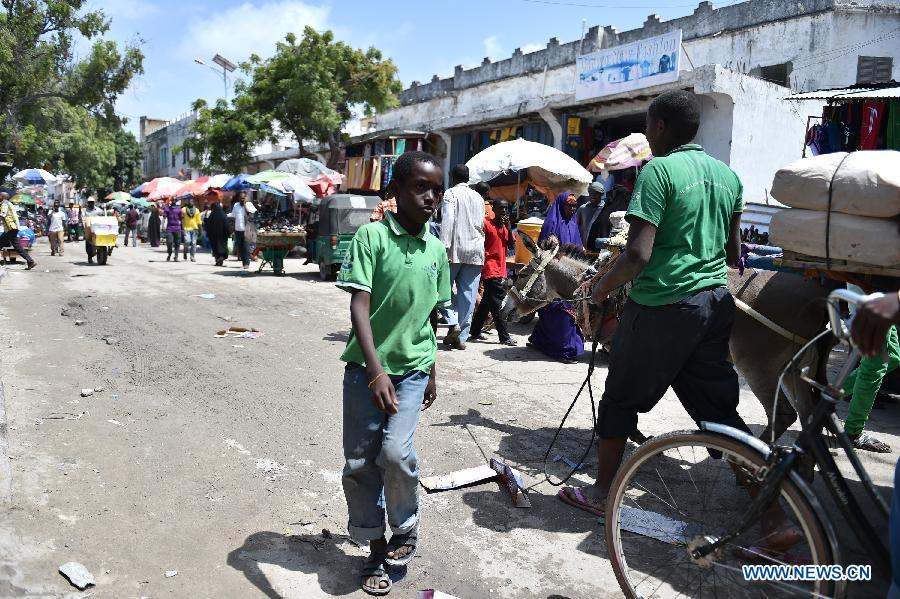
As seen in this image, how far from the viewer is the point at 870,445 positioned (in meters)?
5.02

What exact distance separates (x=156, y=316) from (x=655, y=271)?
26.9 feet

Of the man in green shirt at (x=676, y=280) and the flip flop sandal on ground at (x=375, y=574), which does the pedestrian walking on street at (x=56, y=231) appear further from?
the man in green shirt at (x=676, y=280)

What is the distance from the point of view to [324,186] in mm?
24266

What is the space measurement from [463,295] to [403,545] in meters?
5.17

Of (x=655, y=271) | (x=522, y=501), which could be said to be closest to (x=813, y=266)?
(x=655, y=271)

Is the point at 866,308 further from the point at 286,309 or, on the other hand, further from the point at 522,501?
the point at 286,309

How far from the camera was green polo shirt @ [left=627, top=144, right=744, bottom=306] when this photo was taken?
3287 millimetres

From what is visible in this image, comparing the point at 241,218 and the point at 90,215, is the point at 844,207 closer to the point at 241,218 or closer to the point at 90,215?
the point at 241,218

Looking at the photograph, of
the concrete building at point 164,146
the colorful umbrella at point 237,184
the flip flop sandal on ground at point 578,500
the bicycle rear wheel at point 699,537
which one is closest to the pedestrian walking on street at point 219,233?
the colorful umbrella at point 237,184

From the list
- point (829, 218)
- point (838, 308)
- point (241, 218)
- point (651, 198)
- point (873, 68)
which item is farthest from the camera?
point (873, 68)

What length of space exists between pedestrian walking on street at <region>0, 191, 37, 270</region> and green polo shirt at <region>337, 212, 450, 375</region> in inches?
657

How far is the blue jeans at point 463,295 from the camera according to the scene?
8148 millimetres

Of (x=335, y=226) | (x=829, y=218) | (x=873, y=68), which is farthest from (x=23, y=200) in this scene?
(x=829, y=218)

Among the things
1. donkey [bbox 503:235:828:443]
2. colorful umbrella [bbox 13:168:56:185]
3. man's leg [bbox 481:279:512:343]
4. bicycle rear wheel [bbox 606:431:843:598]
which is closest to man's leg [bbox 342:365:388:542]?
bicycle rear wheel [bbox 606:431:843:598]
